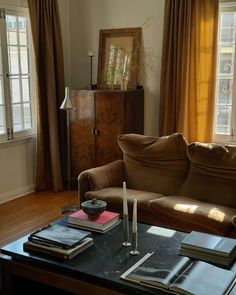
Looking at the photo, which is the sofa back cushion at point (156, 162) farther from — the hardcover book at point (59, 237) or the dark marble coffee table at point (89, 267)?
the hardcover book at point (59, 237)

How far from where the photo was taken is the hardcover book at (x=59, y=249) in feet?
7.36

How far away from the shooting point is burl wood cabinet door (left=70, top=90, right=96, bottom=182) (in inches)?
187

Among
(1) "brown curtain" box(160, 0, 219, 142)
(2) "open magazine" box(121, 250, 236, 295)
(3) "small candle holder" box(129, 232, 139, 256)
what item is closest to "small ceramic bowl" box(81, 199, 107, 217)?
(3) "small candle holder" box(129, 232, 139, 256)

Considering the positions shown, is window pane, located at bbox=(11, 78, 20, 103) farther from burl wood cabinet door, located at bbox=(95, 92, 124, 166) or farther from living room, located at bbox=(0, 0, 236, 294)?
burl wood cabinet door, located at bbox=(95, 92, 124, 166)

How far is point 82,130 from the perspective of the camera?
4.84m

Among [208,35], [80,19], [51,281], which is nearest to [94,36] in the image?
[80,19]

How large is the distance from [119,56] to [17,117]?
57.2 inches

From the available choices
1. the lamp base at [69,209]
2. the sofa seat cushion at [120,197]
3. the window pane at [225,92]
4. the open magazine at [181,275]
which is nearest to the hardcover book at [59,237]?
the open magazine at [181,275]

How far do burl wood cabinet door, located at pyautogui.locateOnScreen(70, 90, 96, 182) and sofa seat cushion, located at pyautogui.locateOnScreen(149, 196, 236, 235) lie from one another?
166 cm

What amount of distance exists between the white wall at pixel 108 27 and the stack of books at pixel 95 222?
94.0 inches

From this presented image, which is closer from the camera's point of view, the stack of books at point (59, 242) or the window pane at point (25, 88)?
the stack of books at point (59, 242)

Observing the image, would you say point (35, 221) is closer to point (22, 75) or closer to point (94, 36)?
point (22, 75)

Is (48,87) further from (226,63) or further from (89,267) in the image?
(89,267)

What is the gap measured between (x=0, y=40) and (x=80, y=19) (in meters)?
1.28
